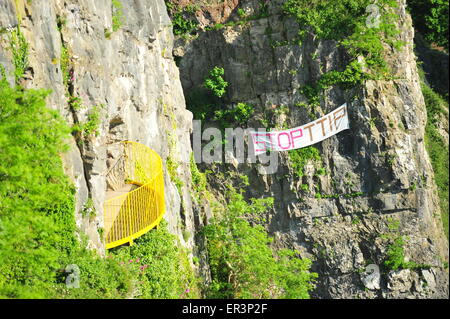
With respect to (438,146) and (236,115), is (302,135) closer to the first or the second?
(236,115)

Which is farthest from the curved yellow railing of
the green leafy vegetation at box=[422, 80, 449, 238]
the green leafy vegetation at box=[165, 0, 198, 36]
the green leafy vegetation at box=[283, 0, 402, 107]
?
the green leafy vegetation at box=[422, 80, 449, 238]

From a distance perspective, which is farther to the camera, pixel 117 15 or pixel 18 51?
pixel 117 15

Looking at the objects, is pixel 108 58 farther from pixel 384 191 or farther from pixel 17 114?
pixel 384 191

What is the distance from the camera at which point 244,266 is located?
23500 mm

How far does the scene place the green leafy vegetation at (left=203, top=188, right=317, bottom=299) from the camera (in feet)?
75.2

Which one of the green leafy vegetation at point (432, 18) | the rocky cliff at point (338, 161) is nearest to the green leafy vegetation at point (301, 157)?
the rocky cliff at point (338, 161)

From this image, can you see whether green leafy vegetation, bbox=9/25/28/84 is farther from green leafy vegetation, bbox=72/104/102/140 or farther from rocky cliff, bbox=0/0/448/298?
rocky cliff, bbox=0/0/448/298

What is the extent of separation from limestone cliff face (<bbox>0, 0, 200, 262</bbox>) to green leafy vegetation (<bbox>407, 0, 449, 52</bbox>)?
13.7 meters

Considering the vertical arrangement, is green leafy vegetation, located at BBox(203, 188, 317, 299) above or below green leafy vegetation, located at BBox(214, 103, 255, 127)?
below

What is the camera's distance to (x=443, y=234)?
104 ft

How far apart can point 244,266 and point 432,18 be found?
1733 cm

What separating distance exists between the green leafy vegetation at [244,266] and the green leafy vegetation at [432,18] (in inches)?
601

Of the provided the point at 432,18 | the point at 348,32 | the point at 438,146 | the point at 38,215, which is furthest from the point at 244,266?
the point at 432,18
